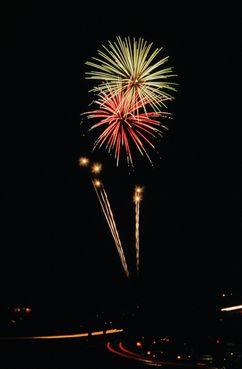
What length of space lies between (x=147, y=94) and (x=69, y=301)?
12532 millimetres

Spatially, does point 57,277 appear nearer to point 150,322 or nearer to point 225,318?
point 150,322

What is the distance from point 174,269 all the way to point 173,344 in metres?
21.2

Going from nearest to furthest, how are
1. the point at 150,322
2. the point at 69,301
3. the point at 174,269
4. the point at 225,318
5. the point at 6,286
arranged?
the point at 225,318 < the point at 150,322 < the point at 69,301 < the point at 6,286 < the point at 174,269

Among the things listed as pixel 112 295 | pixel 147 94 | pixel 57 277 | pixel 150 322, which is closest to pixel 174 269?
pixel 112 295

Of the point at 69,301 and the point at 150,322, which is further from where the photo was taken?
the point at 69,301

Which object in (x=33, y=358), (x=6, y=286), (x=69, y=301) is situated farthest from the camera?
(x=6, y=286)

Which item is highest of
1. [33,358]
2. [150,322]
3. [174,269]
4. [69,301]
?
[174,269]

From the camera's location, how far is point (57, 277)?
25406 millimetres

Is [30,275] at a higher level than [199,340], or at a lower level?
higher

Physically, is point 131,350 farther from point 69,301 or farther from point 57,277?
point 57,277

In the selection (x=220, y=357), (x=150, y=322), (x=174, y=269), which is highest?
(x=174, y=269)

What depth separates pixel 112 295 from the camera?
2617 cm

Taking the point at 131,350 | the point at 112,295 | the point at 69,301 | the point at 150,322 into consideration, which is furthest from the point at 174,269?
the point at 131,350

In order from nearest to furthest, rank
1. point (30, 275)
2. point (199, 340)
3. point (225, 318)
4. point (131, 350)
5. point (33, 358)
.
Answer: point (225, 318), point (199, 340), point (33, 358), point (131, 350), point (30, 275)
